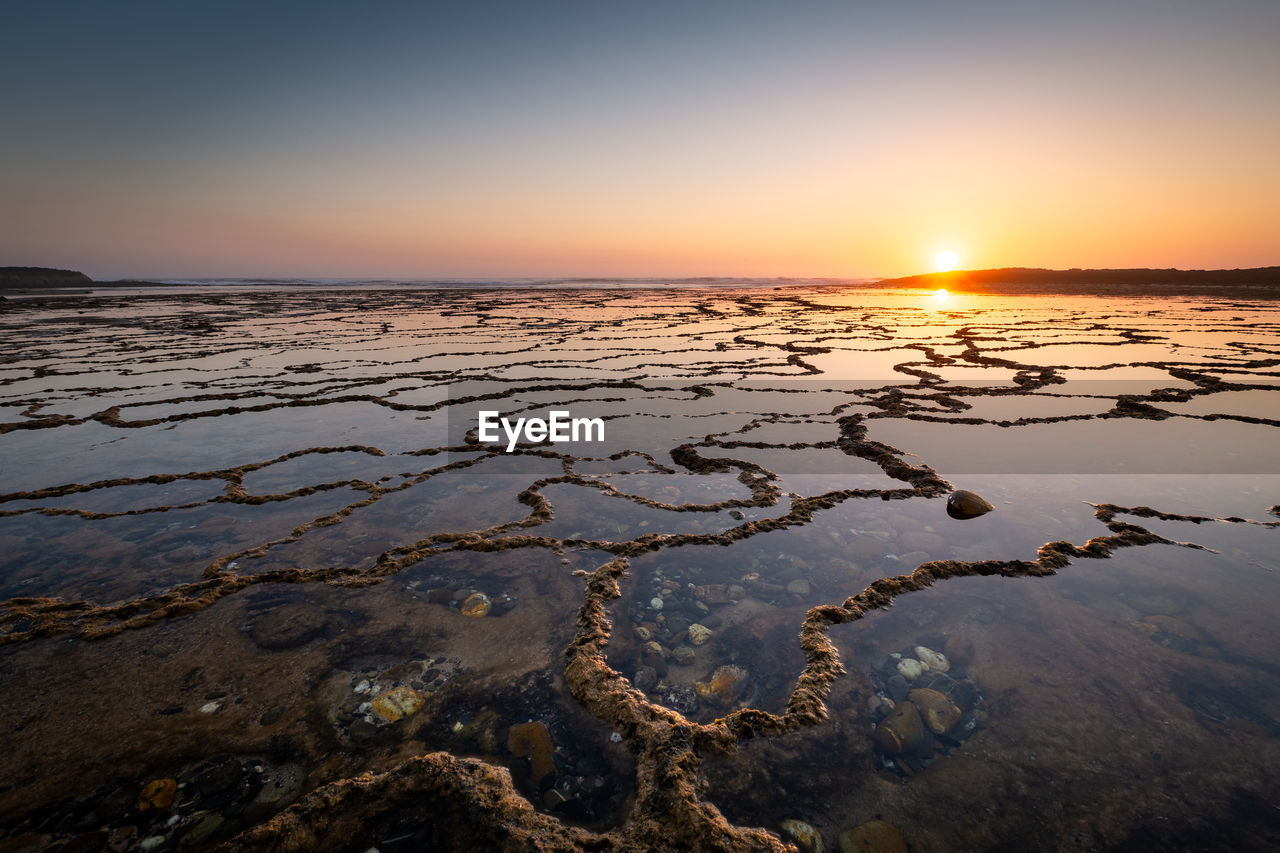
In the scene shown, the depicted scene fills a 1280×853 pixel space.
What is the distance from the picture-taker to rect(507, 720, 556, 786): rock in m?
1.61

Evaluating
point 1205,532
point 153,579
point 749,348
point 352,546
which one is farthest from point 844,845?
point 749,348

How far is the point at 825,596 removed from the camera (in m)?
2.46

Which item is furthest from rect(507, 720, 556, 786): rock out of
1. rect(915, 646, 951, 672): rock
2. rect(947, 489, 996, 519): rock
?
rect(947, 489, 996, 519): rock

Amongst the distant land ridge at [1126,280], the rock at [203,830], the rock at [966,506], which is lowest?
the rock at [203,830]

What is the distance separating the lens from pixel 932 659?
2055 mm

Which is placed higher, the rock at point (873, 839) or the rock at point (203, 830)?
the rock at point (873, 839)

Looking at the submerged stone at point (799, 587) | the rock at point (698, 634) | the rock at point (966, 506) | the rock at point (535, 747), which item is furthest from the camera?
the rock at point (966, 506)

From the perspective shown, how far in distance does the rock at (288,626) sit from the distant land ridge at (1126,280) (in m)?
42.3

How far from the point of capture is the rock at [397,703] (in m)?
1.83

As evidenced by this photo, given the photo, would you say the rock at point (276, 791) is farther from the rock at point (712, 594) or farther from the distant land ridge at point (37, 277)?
the distant land ridge at point (37, 277)

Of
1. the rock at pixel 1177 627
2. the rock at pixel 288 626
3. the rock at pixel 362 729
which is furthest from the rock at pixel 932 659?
the rock at pixel 288 626

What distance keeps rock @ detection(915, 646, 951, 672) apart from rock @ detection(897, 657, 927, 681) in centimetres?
3

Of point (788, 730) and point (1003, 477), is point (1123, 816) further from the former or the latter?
point (1003, 477)

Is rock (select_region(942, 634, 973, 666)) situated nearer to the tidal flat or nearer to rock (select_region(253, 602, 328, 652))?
the tidal flat
